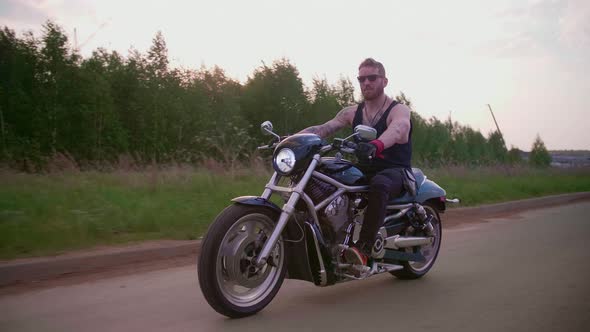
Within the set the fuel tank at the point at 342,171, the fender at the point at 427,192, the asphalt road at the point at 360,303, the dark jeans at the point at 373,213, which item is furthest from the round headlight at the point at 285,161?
the fender at the point at 427,192

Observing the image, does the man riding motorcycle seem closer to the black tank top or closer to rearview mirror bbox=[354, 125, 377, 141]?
the black tank top

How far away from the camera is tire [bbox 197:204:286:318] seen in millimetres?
3660

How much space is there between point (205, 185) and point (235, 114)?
130ft

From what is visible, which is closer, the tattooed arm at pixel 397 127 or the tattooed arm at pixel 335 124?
the tattooed arm at pixel 397 127

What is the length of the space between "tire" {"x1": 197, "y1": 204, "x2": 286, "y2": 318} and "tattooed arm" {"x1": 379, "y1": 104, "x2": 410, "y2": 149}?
114cm

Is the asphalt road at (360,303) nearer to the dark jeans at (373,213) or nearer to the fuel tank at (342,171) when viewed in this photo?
the dark jeans at (373,213)

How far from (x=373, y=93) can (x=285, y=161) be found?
1.28 m

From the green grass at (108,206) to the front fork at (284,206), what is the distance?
2869mm

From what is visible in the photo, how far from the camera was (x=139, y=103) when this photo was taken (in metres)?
42.0

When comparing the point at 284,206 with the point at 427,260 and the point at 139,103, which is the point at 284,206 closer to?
the point at 427,260

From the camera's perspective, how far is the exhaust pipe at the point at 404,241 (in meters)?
4.83

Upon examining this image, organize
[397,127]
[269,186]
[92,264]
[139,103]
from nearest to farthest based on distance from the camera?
[269,186]
[397,127]
[92,264]
[139,103]

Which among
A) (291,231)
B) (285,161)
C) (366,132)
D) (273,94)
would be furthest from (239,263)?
(273,94)

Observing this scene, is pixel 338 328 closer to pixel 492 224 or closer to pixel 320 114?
pixel 492 224
